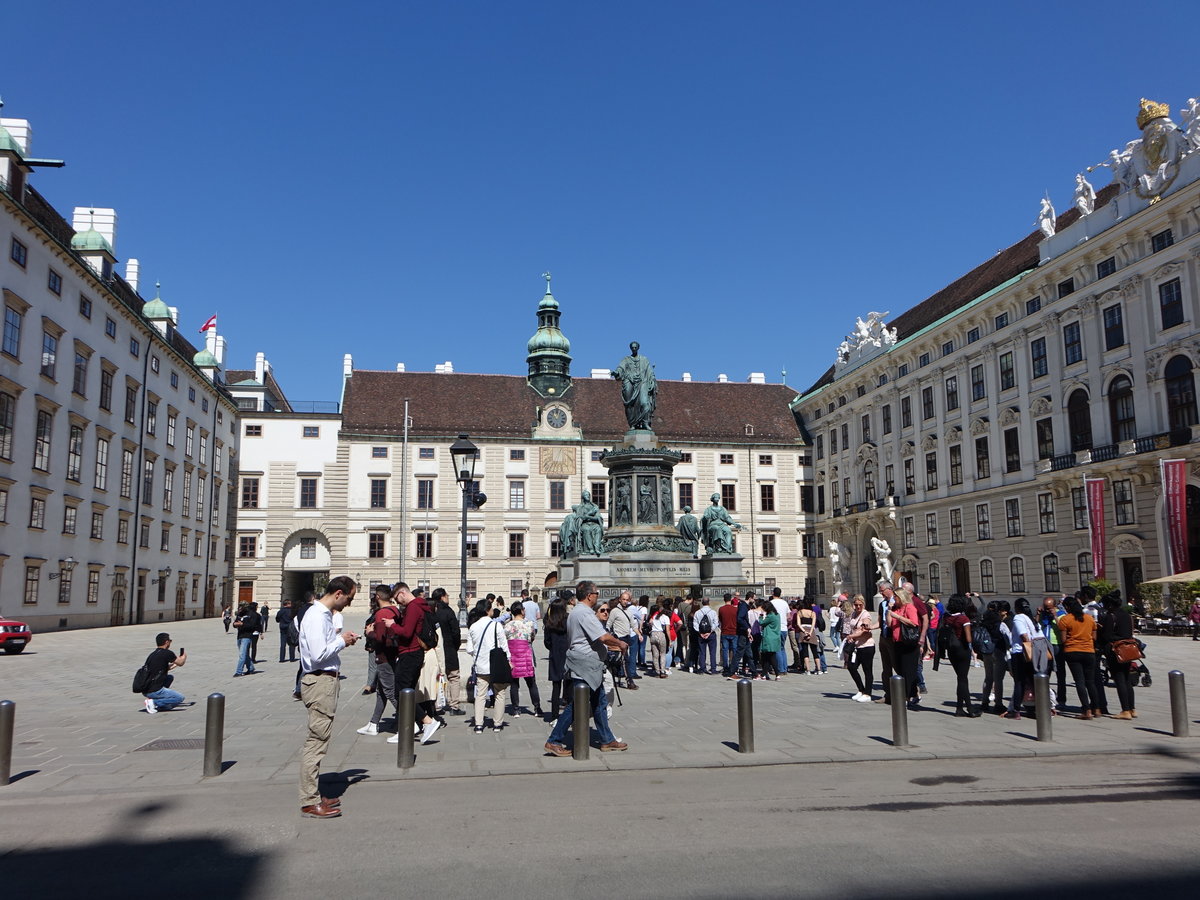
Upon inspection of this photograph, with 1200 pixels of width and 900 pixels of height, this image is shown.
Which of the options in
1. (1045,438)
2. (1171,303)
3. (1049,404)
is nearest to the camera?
(1171,303)

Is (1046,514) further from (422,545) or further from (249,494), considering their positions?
(249,494)

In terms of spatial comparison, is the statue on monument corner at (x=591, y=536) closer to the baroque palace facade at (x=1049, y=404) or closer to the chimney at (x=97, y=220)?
the baroque palace facade at (x=1049, y=404)

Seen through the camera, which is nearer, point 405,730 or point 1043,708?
point 405,730

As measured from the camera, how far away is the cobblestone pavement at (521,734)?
966cm

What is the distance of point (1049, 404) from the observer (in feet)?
144

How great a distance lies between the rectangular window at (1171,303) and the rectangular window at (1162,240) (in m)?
1.56

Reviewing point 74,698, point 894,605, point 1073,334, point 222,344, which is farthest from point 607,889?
point 222,344

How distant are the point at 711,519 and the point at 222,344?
51.3 meters

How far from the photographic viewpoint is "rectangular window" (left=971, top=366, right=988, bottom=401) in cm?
4916

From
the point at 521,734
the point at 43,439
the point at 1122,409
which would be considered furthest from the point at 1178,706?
the point at 43,439

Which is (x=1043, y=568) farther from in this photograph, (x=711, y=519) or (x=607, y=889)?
(x=607, y=889)

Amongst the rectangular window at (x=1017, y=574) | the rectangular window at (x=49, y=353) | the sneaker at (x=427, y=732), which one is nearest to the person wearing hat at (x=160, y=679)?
the sneaker at (x=427, y=732)

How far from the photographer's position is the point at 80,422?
128 ft

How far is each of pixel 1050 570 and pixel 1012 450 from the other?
6.61m
